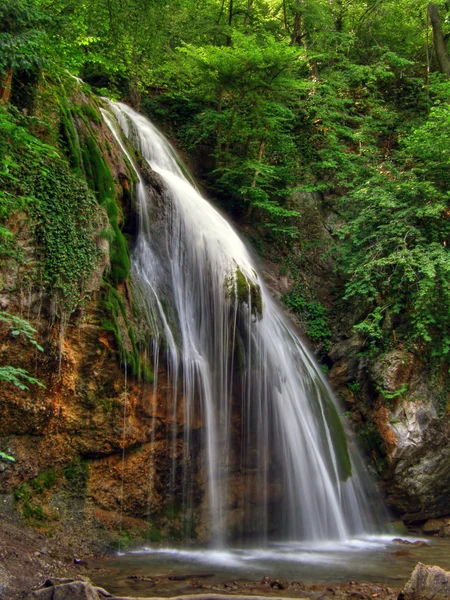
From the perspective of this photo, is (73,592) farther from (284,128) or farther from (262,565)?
→ (284,128)

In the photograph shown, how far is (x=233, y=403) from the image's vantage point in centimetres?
894

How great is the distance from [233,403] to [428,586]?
14.3 ft

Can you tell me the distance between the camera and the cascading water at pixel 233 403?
329 inches

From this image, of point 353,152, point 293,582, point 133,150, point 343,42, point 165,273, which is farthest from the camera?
point 343,42

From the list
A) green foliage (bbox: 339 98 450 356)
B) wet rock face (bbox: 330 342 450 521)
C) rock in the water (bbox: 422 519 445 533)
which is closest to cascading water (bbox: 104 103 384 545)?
wet rock face (bbox: 330 342 450 521)

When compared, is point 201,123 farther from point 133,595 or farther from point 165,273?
point 133,595

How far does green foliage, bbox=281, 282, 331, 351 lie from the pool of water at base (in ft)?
15.8

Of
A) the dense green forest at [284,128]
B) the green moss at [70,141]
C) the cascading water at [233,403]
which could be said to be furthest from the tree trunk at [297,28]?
the green moss at [70,141]

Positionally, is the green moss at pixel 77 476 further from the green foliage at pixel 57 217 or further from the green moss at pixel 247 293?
the green moss at pixel 247 293

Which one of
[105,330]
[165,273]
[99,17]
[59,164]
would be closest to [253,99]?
[99,17]

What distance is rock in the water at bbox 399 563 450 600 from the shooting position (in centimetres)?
505

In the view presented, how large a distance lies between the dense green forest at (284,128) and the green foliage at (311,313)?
5 cm

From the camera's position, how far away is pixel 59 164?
7355 mm

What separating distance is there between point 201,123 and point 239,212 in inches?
103
